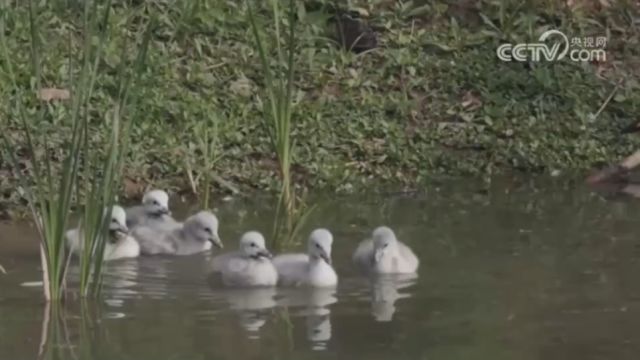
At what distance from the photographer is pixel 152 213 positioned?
9.23 meters

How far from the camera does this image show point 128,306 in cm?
767

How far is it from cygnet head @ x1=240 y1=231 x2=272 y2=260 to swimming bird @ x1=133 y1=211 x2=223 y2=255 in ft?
1.91

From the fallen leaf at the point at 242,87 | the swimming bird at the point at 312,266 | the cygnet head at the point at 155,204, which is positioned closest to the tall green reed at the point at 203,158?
the cygnet head at the point at 155,204

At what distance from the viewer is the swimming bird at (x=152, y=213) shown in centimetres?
916

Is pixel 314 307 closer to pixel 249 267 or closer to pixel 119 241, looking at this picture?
pixel 249 267

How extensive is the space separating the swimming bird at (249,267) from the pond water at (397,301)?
0.07 metres

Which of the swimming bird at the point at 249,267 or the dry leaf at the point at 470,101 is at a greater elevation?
the dry leaf at the point at 470,101

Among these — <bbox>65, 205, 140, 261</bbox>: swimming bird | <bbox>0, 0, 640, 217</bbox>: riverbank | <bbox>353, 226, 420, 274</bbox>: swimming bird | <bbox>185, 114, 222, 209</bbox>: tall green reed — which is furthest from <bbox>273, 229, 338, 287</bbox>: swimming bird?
<bbox>0, 0, 640, 217</bbox>: riverbank

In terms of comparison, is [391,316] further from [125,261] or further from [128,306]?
[125,261]

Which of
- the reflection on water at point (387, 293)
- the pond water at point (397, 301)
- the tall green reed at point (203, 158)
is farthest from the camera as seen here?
the tall green reed at point (203, 158)

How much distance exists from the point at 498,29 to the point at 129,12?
Result: 2704 mm

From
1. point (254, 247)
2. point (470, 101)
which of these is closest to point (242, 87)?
point (470, 101)

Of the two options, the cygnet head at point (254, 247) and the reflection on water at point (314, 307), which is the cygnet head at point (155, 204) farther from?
the reflection on water at point (314, 307)

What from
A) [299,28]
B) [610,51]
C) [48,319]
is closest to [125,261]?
[48,319]
